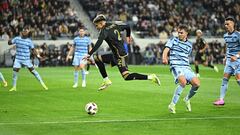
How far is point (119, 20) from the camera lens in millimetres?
51094

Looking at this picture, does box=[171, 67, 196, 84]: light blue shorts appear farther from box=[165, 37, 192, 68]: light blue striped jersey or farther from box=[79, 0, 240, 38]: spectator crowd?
box=[79, 0, 240, 38]: spectator crowd

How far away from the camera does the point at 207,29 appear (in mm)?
54562

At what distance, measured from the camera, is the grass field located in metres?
12.5

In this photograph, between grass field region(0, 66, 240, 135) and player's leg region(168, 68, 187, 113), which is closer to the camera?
grass field region(0, 66, 240, 135)

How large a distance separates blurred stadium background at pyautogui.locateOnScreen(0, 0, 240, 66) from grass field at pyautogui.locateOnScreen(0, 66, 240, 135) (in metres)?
23.5

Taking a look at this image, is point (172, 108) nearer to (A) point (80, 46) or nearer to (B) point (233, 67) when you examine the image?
(B) point (233, 67)

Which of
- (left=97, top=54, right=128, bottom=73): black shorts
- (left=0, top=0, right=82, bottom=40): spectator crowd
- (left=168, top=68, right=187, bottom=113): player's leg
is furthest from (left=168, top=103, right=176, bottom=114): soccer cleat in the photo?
(left=0, top=0, right=82, bottom=40): spectator crowd

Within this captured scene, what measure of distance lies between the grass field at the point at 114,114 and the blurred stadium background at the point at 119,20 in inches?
925

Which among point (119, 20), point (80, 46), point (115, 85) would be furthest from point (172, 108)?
point (119, 20)

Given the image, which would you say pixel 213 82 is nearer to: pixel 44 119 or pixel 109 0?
pixel 44 119

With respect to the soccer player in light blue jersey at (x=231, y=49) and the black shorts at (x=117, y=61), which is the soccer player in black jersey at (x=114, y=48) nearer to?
the black shorts at (x=117, y=61)

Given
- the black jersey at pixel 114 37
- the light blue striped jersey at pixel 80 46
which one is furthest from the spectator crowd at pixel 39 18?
the black jersey at pixel 114 37

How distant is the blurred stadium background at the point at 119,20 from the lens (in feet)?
153

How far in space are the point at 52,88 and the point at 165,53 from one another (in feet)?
34.6
